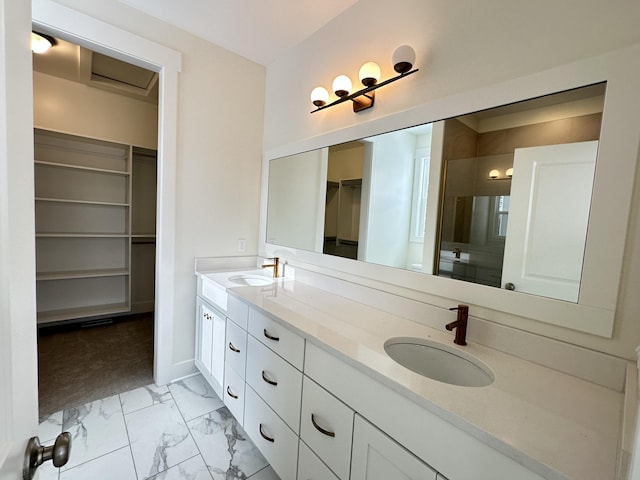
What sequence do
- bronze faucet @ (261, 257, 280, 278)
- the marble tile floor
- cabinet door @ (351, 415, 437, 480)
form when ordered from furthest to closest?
bronze faucet @ (261, 257, 280, 278) < the marble tile floor < cabinet door @ (351, 415, 437, 480)

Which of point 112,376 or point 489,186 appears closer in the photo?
point 489,186

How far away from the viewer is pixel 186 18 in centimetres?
191

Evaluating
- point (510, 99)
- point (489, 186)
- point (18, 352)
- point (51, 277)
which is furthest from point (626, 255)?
point (51, 277)

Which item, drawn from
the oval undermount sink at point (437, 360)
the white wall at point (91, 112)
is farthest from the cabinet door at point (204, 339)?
the white wall at point (91, 112)

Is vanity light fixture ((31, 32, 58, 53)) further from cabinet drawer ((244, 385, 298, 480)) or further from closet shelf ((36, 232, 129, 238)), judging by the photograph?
cabinet drawer ((244, 385, 298, 480))

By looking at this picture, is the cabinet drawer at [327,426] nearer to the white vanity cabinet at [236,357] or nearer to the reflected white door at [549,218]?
the white vanity cabinet at [236,357]

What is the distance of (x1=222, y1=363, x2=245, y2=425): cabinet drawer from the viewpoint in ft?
5.28

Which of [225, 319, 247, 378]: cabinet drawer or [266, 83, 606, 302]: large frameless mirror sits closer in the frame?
[266, 83, 606, 302]: large frameless mirror

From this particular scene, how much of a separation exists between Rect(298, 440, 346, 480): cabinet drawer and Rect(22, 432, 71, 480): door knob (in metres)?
0.90

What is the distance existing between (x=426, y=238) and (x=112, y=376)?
8.35 feet

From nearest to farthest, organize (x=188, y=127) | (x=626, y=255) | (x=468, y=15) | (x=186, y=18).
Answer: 1. (x=626, y=255)
2. (x=468, y=15)
3. (x=186, y=18)
4. (x=188, y=127)

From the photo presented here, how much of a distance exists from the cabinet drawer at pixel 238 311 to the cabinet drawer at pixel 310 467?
67 centimetres

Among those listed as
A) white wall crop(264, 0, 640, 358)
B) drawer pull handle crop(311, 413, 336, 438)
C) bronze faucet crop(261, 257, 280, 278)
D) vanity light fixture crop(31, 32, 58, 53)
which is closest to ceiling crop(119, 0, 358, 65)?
white wall crop(264, 0, 640, 358)

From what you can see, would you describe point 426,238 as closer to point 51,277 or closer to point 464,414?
point 464,414
